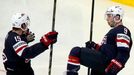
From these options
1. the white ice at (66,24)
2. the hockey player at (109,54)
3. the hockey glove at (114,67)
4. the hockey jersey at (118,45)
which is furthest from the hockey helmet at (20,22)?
the white ice at (66,24)

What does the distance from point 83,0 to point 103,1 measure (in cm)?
18

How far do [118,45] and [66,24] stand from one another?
5.08 ft

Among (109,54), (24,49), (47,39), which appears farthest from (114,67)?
(24,49)

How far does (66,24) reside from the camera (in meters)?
4.71

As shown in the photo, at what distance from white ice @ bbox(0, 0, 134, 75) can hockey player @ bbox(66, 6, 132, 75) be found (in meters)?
1.13

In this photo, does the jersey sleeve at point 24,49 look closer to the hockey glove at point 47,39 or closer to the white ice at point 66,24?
the hockey glove at point 47,39

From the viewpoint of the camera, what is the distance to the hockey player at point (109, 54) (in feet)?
10.4

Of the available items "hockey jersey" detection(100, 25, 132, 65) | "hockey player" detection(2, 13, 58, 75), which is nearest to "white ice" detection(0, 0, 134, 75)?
"hockey player" detection(2, 13, 58, 75)

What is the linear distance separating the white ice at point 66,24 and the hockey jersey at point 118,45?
44.9 inches

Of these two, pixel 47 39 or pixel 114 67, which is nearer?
pixel 114 67

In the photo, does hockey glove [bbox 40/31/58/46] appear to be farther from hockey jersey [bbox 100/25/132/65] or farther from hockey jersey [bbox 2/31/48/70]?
hockey jersey [bbox 100/25/132/65]

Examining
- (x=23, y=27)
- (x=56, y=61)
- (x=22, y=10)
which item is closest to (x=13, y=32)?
(x=23, y=27)

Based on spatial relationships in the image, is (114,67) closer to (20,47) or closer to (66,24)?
(20,47)

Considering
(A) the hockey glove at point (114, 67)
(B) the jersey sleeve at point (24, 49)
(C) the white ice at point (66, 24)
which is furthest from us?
(C) the white ice at point (66, 24)
